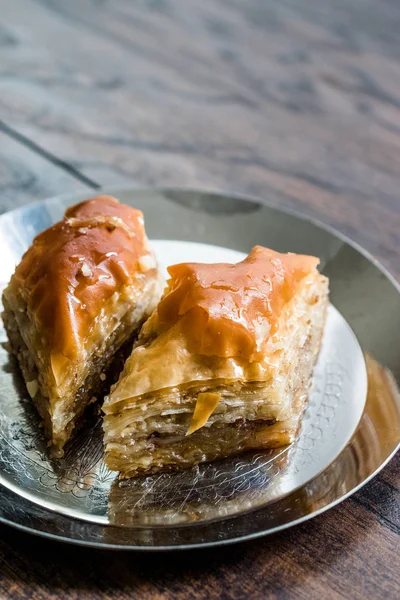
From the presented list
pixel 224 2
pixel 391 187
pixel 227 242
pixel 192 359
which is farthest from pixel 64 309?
pixel 224 2

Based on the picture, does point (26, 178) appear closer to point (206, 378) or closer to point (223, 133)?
point (223, 133)

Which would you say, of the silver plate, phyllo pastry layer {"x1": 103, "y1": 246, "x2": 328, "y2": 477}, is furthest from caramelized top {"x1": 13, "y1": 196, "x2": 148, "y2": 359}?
the silver plate

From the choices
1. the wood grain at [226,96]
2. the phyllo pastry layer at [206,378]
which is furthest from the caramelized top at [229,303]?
the wood grain at [226,96]

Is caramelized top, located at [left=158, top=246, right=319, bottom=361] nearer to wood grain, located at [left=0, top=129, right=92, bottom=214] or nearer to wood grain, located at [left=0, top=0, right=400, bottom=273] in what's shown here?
wood grain, located at [left=0, top=0, right=400, bottom=273]

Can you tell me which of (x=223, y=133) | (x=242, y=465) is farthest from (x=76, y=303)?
(x=223, y=133)

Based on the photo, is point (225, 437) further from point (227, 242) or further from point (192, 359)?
point (227, 242)
